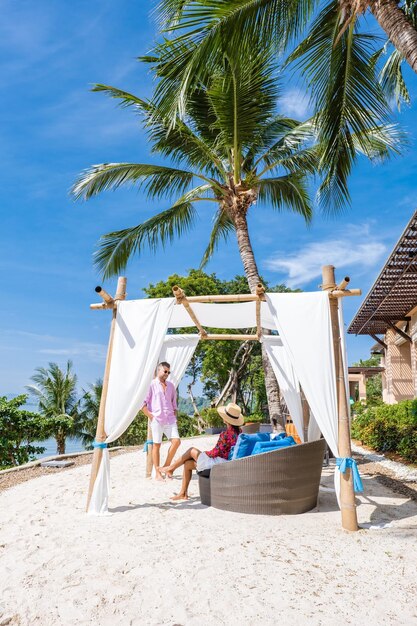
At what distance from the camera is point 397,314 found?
13539 millimetres

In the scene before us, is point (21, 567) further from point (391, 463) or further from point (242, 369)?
point (242, 369)

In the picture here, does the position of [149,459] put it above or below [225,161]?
below

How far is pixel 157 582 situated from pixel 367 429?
9.33 m

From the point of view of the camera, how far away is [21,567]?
345 cm

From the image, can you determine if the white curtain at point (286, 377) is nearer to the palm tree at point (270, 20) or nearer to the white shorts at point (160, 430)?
the white shorts at point (160, 430)

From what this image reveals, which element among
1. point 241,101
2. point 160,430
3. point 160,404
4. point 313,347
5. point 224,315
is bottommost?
point 160,430

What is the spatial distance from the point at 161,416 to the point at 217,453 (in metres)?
1.65

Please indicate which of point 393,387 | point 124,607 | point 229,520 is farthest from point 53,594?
point 393,387

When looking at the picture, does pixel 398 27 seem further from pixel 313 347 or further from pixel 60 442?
pixel 60 442

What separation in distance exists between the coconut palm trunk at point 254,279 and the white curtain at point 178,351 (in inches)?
48.9

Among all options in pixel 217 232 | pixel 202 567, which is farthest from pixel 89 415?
pixel 202 567

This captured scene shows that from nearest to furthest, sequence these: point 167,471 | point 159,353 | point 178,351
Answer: point 159,353 → point 167,471 → point 178,351

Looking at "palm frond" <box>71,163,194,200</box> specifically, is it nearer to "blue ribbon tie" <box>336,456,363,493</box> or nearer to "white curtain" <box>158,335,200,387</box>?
"white curtain" <box>158,335,200,387</box>

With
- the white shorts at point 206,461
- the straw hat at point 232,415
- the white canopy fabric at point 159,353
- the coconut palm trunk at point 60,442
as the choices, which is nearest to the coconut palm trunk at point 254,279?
the straw hat at point 232,415
